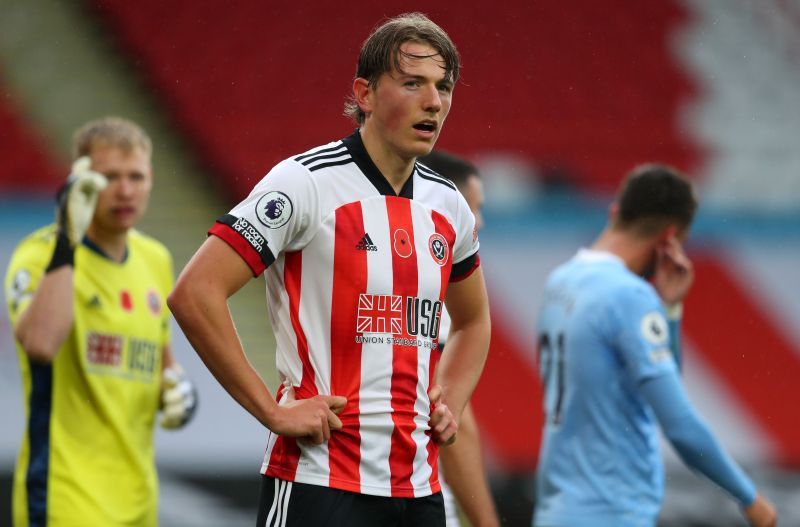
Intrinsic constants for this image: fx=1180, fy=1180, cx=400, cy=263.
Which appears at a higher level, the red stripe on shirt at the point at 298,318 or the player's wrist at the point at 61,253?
the player's wrist at the point at 61,253

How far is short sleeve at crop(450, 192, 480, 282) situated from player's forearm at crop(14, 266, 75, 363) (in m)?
1.55

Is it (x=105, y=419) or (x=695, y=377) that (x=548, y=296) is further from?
(x=695, y=377)

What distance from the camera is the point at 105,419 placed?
412cm

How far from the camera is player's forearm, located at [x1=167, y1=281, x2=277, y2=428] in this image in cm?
256

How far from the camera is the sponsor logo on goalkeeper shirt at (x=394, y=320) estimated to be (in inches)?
105

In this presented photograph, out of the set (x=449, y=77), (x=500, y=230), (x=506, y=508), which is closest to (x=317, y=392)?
(x=449, y=77)

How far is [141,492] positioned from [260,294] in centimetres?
433

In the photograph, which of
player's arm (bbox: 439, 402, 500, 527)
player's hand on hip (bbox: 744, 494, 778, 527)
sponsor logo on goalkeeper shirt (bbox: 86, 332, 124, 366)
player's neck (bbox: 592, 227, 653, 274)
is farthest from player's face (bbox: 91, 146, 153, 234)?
player's hand on hip (bbox: 744, 494, 778, 527)

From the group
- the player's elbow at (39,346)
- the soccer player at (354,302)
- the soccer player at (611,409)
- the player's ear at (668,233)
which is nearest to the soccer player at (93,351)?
the player's elbow at (39,346)

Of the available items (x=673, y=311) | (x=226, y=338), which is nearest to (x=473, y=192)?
(x=673, y=311)

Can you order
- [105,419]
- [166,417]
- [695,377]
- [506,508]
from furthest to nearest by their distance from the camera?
[695,377]
[506,508]
[166,417]
[105,419]

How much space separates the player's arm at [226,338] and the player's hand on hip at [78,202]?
1.55 metres

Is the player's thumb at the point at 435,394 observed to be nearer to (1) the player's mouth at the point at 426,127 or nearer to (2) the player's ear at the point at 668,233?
(1) the player's mouth at the point at 426,127

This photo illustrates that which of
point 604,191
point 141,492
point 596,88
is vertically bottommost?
point 141,492
